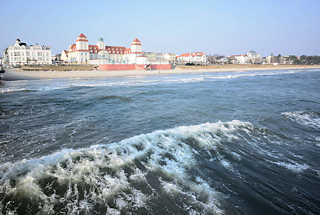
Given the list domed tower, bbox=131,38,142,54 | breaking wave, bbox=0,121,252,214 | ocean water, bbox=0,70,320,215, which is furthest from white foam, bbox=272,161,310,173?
domed tower, bbox=131,38,142,54

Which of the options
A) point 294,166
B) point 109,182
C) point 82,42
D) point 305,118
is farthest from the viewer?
point 82,42

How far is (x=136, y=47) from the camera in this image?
3516 inches

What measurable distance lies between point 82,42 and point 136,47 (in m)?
24.0

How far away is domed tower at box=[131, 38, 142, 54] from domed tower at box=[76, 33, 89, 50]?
813 inches

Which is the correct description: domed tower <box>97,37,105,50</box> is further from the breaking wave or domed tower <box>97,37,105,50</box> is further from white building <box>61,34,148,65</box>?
the breaking wave

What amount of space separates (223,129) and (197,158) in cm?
267

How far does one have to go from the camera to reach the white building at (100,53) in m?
83.3

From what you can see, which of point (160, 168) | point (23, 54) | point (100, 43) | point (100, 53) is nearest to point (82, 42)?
point (100, 53)

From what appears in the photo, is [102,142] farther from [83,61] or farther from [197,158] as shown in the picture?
[83,61]

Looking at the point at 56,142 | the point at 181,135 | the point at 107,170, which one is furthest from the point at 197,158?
the point at 56,142

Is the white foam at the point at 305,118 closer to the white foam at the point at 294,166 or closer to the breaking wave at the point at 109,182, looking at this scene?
the white foam at the point at 294,166

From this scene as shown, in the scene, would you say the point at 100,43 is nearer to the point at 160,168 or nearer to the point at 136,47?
the point at 136,47

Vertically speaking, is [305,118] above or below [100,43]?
below

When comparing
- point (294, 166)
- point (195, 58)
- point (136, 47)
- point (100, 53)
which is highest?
point (195, 58)
